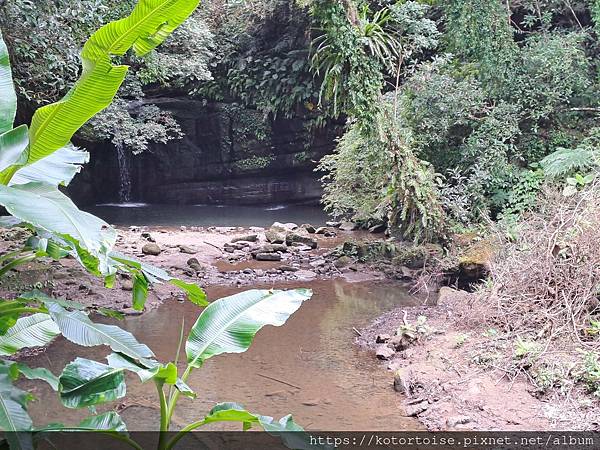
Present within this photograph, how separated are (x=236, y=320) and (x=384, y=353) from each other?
10.9ft

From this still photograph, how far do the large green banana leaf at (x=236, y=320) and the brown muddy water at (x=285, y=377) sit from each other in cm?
176

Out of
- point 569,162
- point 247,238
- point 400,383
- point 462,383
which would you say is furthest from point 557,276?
point 247,238

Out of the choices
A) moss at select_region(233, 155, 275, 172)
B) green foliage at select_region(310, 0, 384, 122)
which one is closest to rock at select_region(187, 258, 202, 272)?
green foliage at select_region(310, 0, 384, 122)

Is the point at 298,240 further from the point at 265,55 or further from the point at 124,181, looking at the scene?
the point at 124,181

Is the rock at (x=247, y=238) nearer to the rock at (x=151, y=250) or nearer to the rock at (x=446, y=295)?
the rock at (x=151, y=250)

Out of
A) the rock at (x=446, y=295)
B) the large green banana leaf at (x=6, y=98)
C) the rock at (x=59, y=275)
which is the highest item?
the large green banana leaf at (x=6, y=98)

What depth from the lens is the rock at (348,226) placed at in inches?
457

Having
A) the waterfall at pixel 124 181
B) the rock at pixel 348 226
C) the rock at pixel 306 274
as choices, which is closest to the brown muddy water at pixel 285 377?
the rock at pixel 306 274

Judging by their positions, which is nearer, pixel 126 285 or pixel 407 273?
pixel 126 285

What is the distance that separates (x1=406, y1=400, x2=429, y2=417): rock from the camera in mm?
3969

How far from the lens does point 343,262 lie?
28.6ft

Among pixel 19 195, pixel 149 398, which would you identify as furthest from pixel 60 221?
pixel 149 398

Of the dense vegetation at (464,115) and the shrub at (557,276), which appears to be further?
the dense vegetation at (464,115)

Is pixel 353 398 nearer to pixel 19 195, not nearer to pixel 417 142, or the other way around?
pixel 19 195
